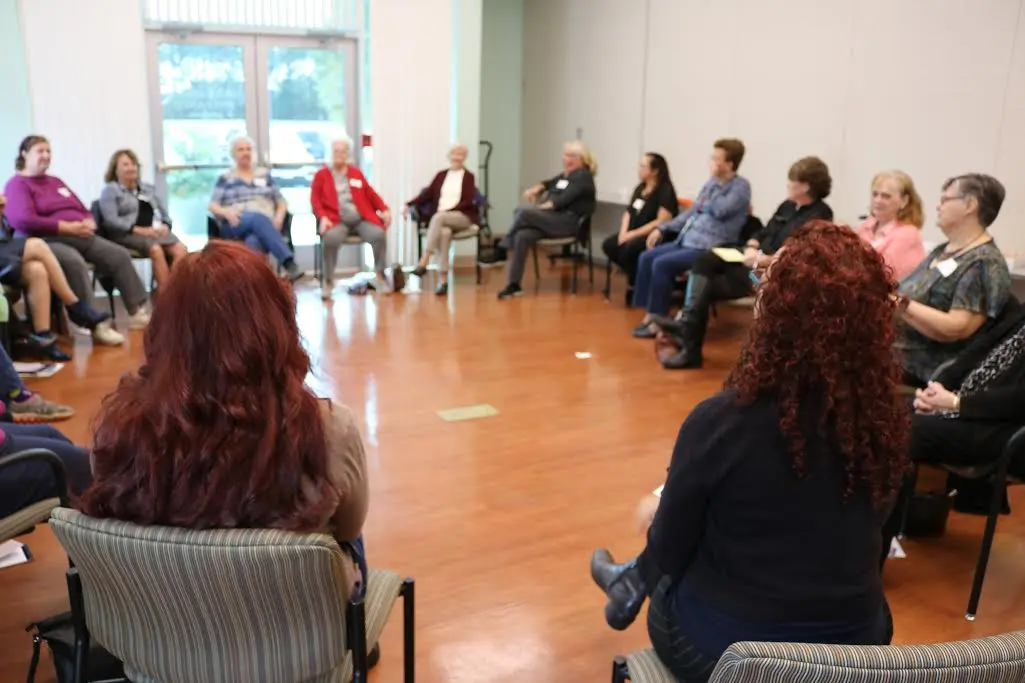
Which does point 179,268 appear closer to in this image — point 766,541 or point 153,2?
point 766,541

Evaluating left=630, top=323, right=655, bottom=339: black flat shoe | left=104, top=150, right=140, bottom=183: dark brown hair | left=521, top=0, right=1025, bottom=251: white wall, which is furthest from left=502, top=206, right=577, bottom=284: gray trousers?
left=104, top=150, right=140, bottom=183: dark brown hair

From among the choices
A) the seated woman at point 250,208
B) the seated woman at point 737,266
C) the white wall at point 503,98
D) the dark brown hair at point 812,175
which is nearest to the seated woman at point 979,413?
the seated woman at point 737,266

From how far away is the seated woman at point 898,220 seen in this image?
13.9 feet

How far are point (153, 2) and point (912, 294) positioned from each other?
6.26 m

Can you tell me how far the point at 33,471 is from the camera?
7.34 feet

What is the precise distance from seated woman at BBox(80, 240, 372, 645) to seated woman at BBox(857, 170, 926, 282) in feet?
11.4

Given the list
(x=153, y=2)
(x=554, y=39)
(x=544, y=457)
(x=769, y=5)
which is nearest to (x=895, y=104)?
(x=769, y=5)

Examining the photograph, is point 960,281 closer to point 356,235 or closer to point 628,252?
point 628,252

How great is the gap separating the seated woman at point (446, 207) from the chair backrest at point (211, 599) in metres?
5.84

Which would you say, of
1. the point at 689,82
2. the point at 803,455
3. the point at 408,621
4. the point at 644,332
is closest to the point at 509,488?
the point at 408,621

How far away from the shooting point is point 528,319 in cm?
628

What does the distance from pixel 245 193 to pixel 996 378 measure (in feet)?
17.5

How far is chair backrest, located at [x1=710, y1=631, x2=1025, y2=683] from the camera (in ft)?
3.66

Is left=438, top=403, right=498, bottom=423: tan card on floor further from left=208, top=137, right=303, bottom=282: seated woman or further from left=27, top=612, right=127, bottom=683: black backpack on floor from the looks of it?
left=208, top=137, right=303, bottom=282: seated woman
